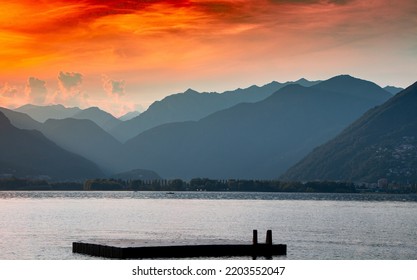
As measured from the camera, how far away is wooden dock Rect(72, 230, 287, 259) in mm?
74000

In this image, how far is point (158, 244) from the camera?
78.4 m

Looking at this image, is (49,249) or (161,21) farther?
(161,21)

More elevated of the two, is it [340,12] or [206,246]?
[340,12]

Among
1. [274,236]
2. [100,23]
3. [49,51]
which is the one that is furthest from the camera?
[49,51]

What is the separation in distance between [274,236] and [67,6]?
37439 millimetres

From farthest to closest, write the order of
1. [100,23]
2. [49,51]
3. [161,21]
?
[49,51] → [100,23] → [161,21]

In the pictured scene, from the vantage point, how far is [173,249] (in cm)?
7581

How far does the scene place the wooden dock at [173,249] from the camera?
74000 mm

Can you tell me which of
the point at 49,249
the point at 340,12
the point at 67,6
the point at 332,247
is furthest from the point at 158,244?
the point at 340,12

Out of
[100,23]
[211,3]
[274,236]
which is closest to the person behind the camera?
[211,3]

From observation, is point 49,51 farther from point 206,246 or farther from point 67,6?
point 206,246
